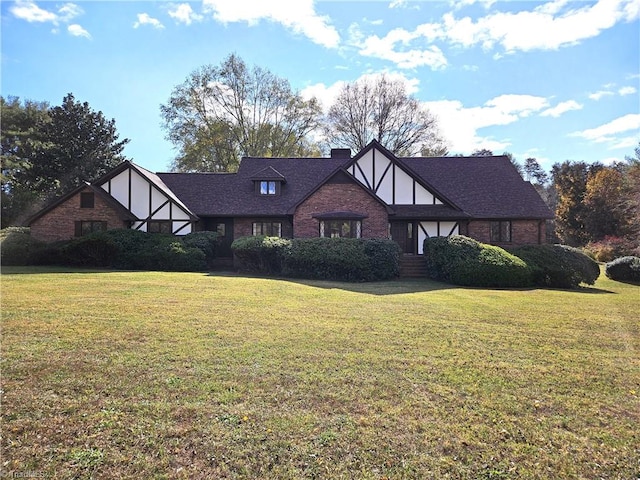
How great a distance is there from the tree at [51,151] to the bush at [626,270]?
4069 cm

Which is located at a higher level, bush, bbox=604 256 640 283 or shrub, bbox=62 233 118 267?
shrub, bbox=62 233 118 267

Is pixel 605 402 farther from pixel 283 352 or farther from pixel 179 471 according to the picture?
pixel 179 471

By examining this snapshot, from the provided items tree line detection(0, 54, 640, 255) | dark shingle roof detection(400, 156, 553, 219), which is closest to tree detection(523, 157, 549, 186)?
tree line detection(0, 54, 640, 255)

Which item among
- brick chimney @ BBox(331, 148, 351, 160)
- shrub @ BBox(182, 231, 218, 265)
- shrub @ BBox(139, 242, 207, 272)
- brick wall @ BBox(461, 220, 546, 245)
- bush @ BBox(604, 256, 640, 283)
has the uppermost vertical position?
brick chimney @ BBox(331, 148, 351, 160)

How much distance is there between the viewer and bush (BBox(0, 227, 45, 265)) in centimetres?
1778

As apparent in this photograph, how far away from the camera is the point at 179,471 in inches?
119

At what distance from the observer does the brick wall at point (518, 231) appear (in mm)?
23094

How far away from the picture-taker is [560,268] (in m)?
15.5

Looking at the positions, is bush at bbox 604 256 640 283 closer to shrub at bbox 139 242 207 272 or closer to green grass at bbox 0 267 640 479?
green grass at bbox 0 267 640 479

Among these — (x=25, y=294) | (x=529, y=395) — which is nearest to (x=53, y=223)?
(x=25, y=294)

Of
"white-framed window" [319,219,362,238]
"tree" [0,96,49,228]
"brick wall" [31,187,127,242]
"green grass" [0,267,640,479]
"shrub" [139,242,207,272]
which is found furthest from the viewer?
"tree" [0,96,49,228]

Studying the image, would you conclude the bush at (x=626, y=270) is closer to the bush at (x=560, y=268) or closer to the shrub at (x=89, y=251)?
the bush at (x=560, y=268)

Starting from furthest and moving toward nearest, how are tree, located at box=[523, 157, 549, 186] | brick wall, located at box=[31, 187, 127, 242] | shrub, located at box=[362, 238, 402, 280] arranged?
tree, located at box=[523, 157, 549, 186], brick wall, located at box=[31, 187, 127, 242], shrub, located at box=[362, 238, 402, 280]

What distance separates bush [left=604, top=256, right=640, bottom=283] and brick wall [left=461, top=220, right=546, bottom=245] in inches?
176
